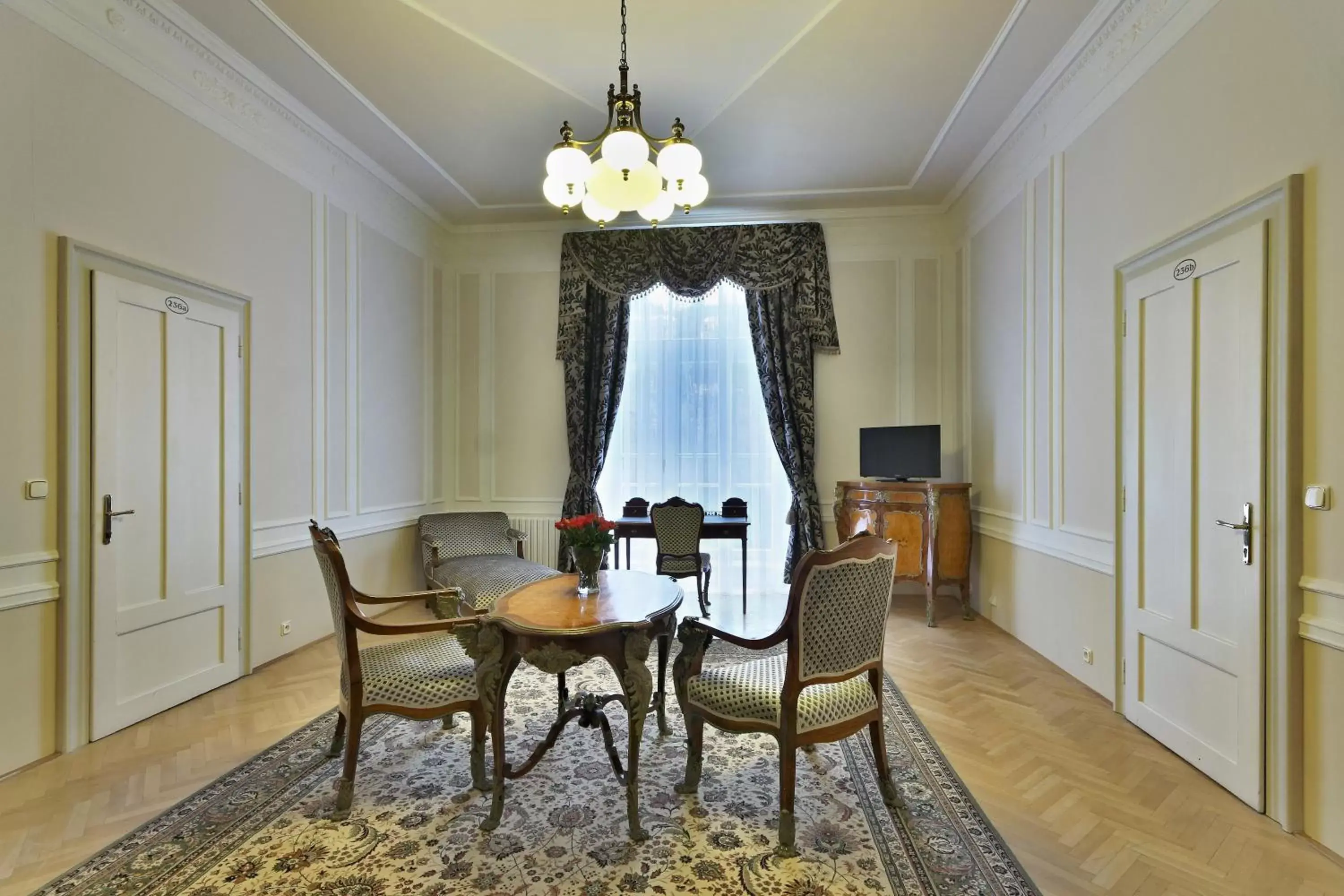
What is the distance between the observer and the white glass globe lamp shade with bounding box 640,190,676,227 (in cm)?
312

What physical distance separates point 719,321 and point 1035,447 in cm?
297

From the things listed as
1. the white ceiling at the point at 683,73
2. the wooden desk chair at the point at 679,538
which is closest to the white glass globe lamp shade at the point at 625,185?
the white ceiling at the point at 683,73

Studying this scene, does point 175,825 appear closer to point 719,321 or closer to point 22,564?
point 22,564

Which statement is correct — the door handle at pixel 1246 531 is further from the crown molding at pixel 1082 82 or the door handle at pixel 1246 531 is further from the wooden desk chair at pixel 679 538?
the wooden desk chair at pixel 679 538

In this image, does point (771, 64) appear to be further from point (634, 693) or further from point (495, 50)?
point (634, 693)

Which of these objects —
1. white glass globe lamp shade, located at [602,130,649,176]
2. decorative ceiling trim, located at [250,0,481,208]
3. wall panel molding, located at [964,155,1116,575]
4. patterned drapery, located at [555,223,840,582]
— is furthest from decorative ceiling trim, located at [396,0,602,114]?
wall panel molding, located at [964,155,1116,575]

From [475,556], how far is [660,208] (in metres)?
3.41

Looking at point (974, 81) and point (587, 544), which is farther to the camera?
point (974, 81)

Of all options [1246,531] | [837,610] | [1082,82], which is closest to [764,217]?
[1082,82]

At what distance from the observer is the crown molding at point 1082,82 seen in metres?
2.92

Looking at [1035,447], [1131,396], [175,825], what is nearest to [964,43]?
[1131,396]

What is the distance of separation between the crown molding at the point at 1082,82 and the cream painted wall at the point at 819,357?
39.4 inches

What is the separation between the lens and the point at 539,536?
6.14 m

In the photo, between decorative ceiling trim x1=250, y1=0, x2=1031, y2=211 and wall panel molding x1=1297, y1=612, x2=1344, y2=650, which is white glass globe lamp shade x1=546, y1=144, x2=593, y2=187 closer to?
decorative ceiling trim x1=250, y1=0, x2=1031, y2=211
